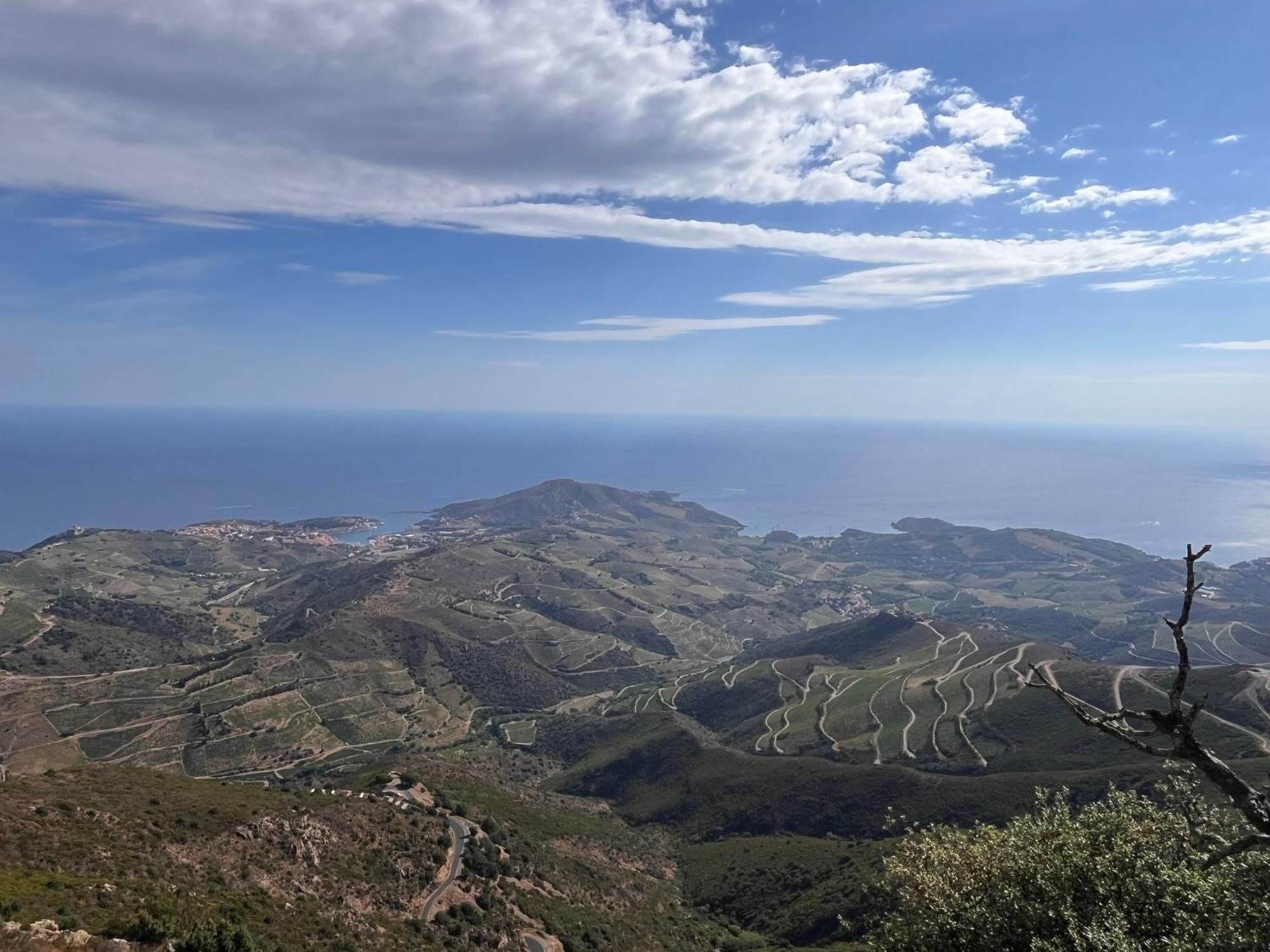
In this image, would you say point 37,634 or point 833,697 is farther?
point 37,634

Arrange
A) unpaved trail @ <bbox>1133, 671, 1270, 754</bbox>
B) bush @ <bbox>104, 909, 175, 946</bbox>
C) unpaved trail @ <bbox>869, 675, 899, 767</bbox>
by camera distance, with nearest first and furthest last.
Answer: bush @ <bbox>104, 909, 175, 946</bbox>, unpaved trail @ <bbox>1133, 671, 1270, 754</bbox>, unpaved trail @ <bbox>869, 675, 899, 767</bbox>

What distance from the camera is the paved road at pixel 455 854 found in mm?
45094

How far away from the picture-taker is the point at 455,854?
52438 millimetres

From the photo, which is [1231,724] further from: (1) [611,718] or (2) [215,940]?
(2) [215,940]

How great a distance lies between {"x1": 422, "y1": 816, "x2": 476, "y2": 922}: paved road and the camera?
148ft

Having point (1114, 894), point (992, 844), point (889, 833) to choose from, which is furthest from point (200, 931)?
point (889, 833)

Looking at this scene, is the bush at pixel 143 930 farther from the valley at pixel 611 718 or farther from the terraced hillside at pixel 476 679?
the terraced hillside at pixel 476 679

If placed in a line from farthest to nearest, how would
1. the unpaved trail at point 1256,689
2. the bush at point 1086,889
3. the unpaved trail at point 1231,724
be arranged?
the unpaved trail at point 1256,689
the unpaved trail at point 1231,724
the bush at point 1086,889

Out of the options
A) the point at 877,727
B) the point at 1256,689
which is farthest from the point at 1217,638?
the point at 877,727

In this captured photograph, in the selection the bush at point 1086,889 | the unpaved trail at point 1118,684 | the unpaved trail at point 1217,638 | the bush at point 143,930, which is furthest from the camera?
the unpaved trail at point 1217,638

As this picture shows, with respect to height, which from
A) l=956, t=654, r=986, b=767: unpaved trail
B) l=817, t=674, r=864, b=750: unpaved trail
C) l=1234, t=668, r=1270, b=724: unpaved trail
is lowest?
l=817, t=674, r=864, b=750: unpaved trail

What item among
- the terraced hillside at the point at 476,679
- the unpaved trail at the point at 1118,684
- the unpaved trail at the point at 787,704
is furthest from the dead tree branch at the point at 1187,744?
the unpaved trail at the point at 787,704

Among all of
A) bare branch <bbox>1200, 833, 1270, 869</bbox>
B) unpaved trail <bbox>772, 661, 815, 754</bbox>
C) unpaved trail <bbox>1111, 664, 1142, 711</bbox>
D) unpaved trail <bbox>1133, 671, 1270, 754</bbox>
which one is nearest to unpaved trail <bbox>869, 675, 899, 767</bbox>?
unpaved trail <bbox>772, 661, 815, 754</bbox>

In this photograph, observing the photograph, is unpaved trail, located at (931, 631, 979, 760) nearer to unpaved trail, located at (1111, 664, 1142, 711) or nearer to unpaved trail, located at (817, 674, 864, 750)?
unpaved trail, located at (817, 674, 864, 750)
